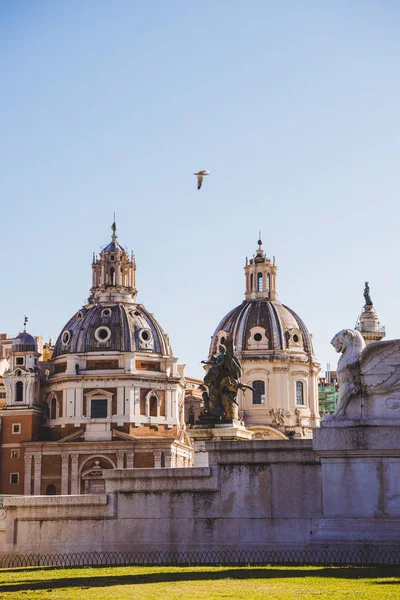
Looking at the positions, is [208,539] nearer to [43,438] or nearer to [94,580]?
[94,580]

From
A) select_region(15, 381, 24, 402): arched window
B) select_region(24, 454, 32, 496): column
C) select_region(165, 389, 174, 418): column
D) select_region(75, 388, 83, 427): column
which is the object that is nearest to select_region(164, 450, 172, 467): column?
select_region(165, 389, 174, 418): column

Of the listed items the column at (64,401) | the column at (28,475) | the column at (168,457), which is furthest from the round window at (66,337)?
the column at (168,457)

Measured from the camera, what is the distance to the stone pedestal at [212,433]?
30562mm

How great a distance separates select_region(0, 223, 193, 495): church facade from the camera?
80812mm

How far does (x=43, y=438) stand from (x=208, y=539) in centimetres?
6509

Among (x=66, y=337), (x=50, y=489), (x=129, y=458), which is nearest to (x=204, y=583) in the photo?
(x=129, y=458)

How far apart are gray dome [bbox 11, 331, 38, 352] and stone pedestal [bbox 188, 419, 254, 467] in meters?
57.1

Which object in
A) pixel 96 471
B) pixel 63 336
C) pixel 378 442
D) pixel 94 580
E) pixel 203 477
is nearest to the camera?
pixel 94 580

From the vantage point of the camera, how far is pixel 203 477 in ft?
70.3

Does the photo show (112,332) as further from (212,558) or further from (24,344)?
(212,558)

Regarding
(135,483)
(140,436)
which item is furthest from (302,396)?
(135,483)

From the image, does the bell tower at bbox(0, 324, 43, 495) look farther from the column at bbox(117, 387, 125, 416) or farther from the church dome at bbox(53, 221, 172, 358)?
the column at bbox(117, 387, 125, 416)

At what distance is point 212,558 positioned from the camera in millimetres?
20484

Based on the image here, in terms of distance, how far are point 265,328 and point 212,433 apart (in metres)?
60.6
